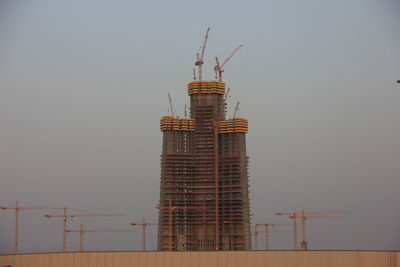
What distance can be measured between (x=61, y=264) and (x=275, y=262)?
4029 centimetres

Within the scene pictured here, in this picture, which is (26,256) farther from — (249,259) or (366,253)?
(366,253)

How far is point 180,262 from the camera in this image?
484 feet

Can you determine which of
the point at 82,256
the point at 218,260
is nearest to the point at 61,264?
the point at 82,256

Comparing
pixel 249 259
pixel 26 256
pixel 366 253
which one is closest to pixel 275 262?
pixel 249 259

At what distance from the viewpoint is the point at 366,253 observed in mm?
→ 144625

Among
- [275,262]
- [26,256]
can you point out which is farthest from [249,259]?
[26,256]

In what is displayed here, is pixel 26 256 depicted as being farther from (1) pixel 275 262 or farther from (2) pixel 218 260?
(1) pixel 275 262

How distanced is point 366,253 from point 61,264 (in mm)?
56989

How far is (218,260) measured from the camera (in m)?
147

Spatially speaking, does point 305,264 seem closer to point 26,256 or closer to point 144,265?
point 144,265

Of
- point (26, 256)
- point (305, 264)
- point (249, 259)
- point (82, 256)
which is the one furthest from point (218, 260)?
point (26, 256)

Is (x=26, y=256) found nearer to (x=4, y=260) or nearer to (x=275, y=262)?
(x=4, y=260)

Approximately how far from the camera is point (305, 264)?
481ft

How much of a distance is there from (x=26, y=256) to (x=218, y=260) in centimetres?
3614
